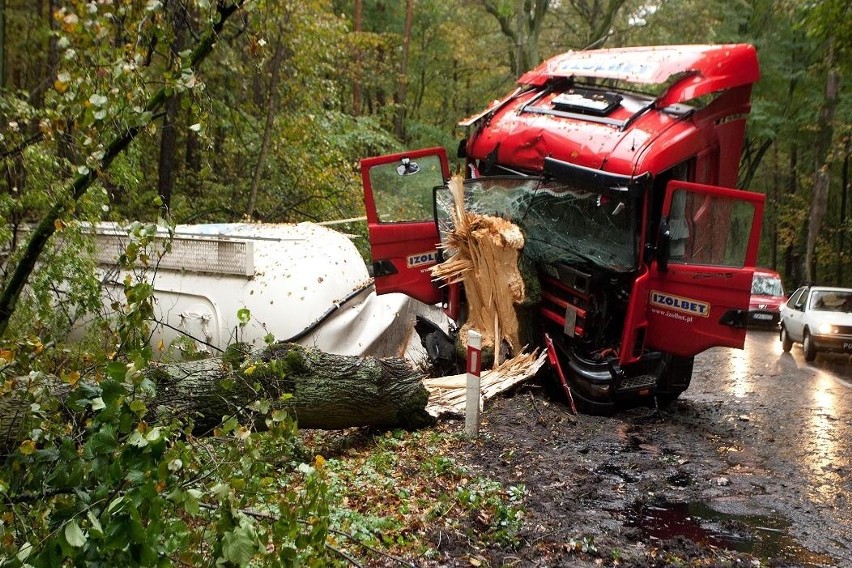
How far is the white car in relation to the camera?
14.2m

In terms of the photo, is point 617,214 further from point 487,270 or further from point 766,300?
point 766,300

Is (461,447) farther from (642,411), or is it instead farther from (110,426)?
(110,426)

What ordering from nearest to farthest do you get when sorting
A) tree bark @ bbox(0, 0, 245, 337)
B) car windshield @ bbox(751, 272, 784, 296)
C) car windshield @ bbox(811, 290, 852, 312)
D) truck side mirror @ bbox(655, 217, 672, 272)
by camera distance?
tree bark @ bbox(0, 0, 245, 337)
truck side mirror @ bbox(655, 217, 672, 272)
car windshield @ bbox(811, 290, 852, 312)
car windshield @ bbox(751, 272, 784, 296)

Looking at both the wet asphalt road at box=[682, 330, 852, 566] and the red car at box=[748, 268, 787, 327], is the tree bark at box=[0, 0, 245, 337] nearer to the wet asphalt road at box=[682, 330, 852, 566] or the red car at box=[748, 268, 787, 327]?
the wet asphalt road at box=[682, 330, 852, 566]

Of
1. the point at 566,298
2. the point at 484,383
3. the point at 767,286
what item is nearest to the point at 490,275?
the point at 566,298

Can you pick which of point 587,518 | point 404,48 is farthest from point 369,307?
point 404,48

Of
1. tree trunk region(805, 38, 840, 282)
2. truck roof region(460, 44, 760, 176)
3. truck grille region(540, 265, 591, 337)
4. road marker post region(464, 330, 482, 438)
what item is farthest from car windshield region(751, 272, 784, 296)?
road marker post region(464, 330, 482, 438)

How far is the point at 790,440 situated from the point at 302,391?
501 cm

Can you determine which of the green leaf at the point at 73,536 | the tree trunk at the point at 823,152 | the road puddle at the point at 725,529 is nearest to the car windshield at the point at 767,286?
the tree trunk at the point at 823,152

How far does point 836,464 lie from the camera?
6.90 m

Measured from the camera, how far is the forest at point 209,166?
2764 mm

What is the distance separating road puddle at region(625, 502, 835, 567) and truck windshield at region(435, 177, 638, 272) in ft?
9.35

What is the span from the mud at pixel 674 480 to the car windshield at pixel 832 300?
19.3 feet

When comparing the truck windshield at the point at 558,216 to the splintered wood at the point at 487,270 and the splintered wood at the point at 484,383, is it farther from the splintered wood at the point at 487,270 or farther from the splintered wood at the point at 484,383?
the splintered wood at the point at 484,383
